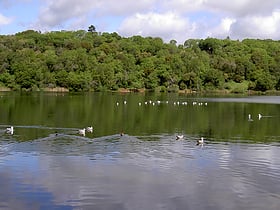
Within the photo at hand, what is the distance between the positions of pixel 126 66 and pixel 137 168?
370 feet

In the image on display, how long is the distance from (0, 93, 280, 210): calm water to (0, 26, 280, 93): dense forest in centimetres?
8241

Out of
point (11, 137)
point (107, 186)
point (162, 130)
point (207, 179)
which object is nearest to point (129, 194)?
point (107, 186)

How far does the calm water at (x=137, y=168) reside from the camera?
1547 cm

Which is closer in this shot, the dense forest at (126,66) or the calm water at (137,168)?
the calm water at (137,168)

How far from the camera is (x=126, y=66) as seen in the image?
131875 mm

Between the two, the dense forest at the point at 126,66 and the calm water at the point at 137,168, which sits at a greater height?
the dense forest at the point at 126,66

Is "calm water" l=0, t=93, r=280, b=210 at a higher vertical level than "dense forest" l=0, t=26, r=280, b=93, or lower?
lower

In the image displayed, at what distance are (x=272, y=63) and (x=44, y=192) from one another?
131 m

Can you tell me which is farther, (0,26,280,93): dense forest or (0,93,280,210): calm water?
(0,26,280,93): dense forest

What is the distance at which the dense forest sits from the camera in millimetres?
117188

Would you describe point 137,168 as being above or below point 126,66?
below

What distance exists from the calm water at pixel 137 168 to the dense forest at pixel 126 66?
82410 mm

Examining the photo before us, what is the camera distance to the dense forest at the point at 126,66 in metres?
117

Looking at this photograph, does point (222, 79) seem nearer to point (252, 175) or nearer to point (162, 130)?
point (162, 130)
